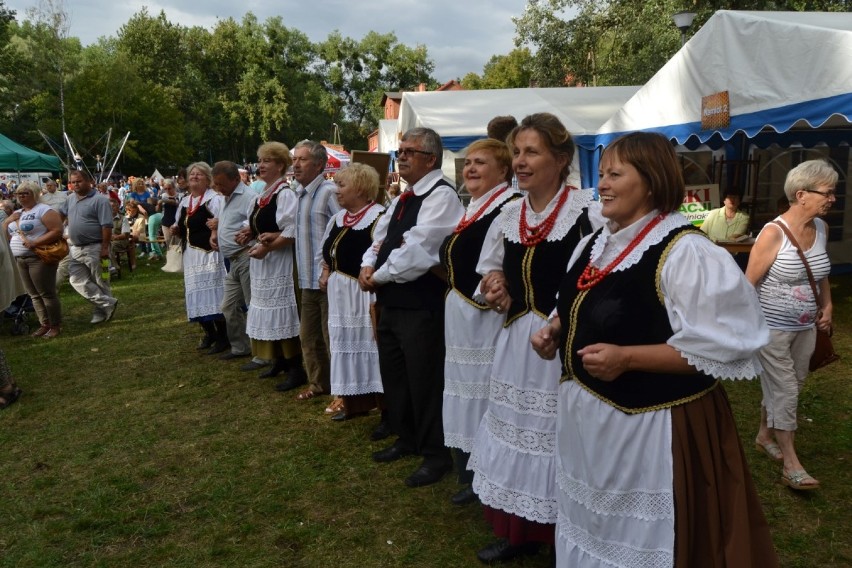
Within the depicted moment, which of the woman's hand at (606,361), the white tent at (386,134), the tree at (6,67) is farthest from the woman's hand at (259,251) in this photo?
the tree at (6,67)

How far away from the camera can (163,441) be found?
193 inches

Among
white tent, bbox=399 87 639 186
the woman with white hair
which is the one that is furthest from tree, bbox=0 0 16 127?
the woman with white hair

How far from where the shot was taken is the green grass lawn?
3354 millimetres

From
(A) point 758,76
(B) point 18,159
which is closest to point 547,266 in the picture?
(A) point 758,76

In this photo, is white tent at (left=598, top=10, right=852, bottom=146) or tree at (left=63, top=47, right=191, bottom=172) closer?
white tent at (left=598, top=10, right=852, bottom=146)

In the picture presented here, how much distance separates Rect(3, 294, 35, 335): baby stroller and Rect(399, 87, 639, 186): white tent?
6.19 metres

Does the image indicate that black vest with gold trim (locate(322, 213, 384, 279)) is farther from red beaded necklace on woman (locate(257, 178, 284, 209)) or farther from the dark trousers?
red beaded necklace on woman (locate(257, 178, 284, 209))

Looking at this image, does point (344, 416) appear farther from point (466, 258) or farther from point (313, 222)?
point (466, 258)

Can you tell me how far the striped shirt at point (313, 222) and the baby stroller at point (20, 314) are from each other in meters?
5.34

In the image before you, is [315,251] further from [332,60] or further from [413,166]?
[332,60]

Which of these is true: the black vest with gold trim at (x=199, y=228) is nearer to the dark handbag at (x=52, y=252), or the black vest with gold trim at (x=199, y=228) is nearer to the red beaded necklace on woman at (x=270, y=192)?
the red beaded necklace on woman at (x=270, y=192)

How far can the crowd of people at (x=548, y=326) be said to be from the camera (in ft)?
6.54

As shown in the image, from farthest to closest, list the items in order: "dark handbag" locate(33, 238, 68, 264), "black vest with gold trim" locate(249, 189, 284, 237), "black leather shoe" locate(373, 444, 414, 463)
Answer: "dark handbag" locate(33, 238, 68, 264) < "black vest with gold trim" locate(249, 189, 284, 237) < "black leather shoe" locate(373, 444, 414, 463)

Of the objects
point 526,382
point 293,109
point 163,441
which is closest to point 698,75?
point 526,382
